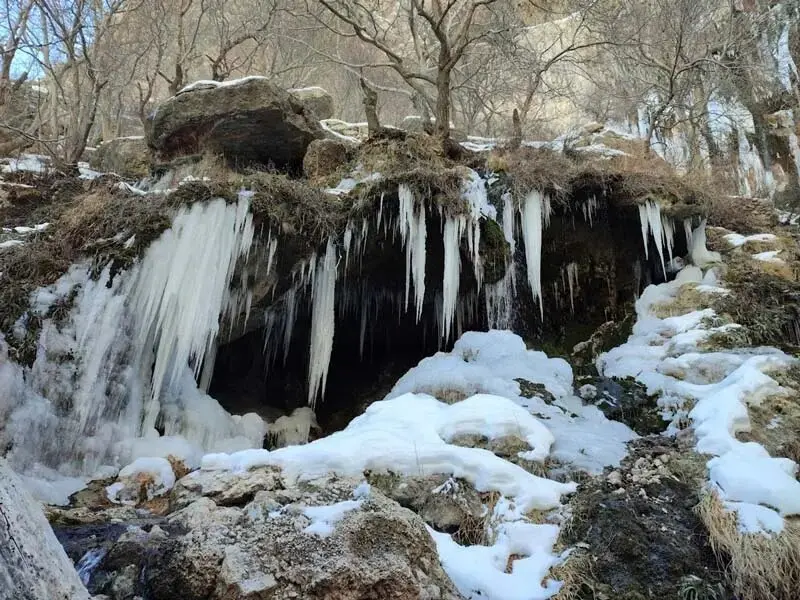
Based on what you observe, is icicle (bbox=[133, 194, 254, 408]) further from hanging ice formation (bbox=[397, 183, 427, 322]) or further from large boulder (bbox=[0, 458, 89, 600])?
large boulder (bbox=[0, 458, 89, 600])

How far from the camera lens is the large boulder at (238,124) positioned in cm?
974

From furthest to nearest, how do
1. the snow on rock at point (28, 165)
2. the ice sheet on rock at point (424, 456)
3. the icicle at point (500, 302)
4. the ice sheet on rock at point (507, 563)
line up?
the snow on rock at point (28, 165) < the icicle at point (500, 302) < the ice sheet on rock at point (424, 456) < the ice sheet on rock at point (507, 563)

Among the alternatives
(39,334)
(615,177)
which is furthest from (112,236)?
(615,177)

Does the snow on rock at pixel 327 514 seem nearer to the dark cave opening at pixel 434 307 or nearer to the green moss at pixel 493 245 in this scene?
the dark cave opening at pixel 434 307

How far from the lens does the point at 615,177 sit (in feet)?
28.1

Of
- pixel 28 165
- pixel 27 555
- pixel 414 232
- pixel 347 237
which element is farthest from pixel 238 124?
pixel 27 555

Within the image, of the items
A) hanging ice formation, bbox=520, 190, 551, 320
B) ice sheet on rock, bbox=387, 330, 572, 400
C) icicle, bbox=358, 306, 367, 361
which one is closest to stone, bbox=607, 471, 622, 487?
ice sheet on rock, bbox=387, 330, 572, 400

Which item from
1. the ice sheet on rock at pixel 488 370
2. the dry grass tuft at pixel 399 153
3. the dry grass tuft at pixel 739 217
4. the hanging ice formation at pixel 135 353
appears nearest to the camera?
the hanging ice formation at pixel 135 353

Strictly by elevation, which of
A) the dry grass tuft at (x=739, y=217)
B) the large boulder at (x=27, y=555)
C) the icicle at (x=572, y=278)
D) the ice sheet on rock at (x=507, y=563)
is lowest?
the ice sheet on rock at (x=507, y=563)

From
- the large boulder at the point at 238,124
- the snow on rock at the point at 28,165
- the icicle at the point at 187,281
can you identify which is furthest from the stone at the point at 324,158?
the snow on rock at the point at 28,165

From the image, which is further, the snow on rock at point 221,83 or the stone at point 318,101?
the stone at point 318,101

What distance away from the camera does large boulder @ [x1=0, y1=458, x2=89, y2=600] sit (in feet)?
6.01

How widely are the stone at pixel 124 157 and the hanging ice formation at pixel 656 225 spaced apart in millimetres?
8773

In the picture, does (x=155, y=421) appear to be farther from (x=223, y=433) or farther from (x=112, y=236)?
(x=112, y=236)
